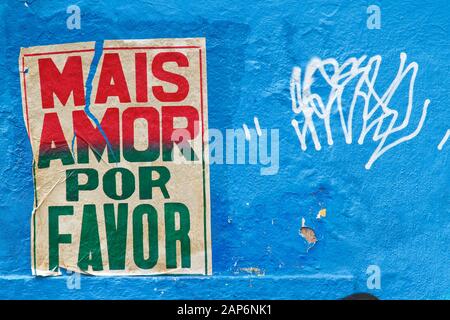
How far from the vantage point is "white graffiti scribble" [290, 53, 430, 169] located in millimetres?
4688

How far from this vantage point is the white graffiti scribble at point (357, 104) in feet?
15.4

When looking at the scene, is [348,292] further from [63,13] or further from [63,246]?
A: [63,13]

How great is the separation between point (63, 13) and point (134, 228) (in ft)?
5.23

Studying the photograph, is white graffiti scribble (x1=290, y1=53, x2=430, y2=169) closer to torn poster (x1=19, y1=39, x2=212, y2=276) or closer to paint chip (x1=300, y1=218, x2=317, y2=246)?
paint chip (x1=300, y1=218, x2=317, y2=246)

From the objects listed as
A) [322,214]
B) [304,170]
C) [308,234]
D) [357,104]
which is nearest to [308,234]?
[308,234]

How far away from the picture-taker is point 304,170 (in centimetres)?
471

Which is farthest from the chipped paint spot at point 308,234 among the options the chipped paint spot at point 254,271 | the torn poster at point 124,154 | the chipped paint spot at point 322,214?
the torn poster at point 124,154

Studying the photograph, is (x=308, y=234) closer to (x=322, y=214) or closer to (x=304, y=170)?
(x=322, y=214)

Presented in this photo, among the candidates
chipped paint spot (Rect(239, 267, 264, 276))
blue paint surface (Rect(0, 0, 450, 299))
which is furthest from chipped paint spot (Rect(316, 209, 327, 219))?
chipped paint spot (Rect(239, 267, 264, 276))

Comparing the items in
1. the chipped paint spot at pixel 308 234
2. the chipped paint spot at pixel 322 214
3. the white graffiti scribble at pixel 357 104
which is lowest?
the chipped paint spot at pixel 308 234

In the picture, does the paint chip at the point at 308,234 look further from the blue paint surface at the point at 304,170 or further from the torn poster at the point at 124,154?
the torn poster at the point at 124,154

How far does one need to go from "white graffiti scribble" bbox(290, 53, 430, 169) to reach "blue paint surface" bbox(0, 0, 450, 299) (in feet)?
0.17

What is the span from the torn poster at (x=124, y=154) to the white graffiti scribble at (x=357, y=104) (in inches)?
27.7

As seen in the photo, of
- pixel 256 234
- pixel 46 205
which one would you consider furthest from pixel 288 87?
pixel 46 205
